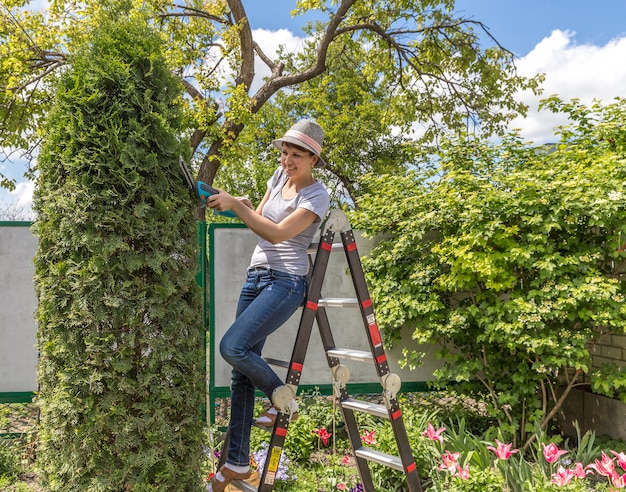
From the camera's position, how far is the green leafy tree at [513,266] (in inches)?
180

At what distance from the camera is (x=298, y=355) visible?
3.05m

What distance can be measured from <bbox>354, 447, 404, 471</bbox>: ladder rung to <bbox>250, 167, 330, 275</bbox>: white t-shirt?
3.57 feet

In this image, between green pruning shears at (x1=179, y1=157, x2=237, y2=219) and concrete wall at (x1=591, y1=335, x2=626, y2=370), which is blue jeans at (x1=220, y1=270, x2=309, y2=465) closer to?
green pruning shears at (x1=179, y1=157, x2=237, y2=219)

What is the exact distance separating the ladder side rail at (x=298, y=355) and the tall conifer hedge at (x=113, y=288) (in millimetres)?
504

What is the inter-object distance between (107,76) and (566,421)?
5.02 meters

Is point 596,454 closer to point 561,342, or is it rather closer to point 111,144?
point 561,342

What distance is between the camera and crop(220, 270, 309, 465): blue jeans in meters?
2.90

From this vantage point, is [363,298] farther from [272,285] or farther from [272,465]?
[272,465]

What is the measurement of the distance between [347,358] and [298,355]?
338 millimetres

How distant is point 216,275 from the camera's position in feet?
17.1

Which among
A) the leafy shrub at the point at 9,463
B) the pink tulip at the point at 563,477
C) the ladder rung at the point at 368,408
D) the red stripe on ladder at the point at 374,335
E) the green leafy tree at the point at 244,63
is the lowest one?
the leafy shrub at the point at 9,463

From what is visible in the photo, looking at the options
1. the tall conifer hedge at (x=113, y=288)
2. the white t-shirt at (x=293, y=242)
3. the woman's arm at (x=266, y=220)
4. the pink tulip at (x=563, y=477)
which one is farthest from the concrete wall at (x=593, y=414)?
the tall conifer hedge at (x=113, y=288)

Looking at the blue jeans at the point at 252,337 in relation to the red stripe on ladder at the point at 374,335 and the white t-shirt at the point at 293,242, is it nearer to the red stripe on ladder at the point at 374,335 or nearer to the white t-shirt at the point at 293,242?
the white t-shirt at the point at 293,242

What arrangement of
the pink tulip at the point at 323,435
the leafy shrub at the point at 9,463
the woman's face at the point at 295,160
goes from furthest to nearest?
the pink tulip at the point at 323,435
the leafy shrub at the point at 9,463
the woman's face at the point at 295,160
